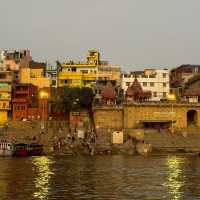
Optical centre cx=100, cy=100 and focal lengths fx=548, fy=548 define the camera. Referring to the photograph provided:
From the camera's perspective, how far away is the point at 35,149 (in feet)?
200

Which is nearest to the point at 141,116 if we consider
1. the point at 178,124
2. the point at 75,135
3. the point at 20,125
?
the point at 178,124

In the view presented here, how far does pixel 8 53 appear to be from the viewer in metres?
90.9

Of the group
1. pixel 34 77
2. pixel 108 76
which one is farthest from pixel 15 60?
pixel 108 76

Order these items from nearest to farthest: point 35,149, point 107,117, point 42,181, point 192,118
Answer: point 42,181 < point 35,149 < point 107,117 < point 192,118

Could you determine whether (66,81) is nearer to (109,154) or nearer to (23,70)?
(23,70)

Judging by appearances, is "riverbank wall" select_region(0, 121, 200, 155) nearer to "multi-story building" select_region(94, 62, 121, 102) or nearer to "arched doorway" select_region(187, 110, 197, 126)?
"arched doorway" select_region(187, 110, 197, 126)

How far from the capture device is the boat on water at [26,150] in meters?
60.8

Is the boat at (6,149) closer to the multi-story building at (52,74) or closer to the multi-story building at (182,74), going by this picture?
the multi-story building at (52,74)

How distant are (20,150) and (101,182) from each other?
95.6 feet

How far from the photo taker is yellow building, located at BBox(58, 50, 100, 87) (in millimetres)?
85312

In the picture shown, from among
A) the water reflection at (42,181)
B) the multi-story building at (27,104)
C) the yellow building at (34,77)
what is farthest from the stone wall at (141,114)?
the water reflection at (42,181)

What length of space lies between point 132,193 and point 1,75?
5424 cm

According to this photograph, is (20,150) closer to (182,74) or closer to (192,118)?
(192,118)

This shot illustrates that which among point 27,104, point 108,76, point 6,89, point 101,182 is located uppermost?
point 108,76
